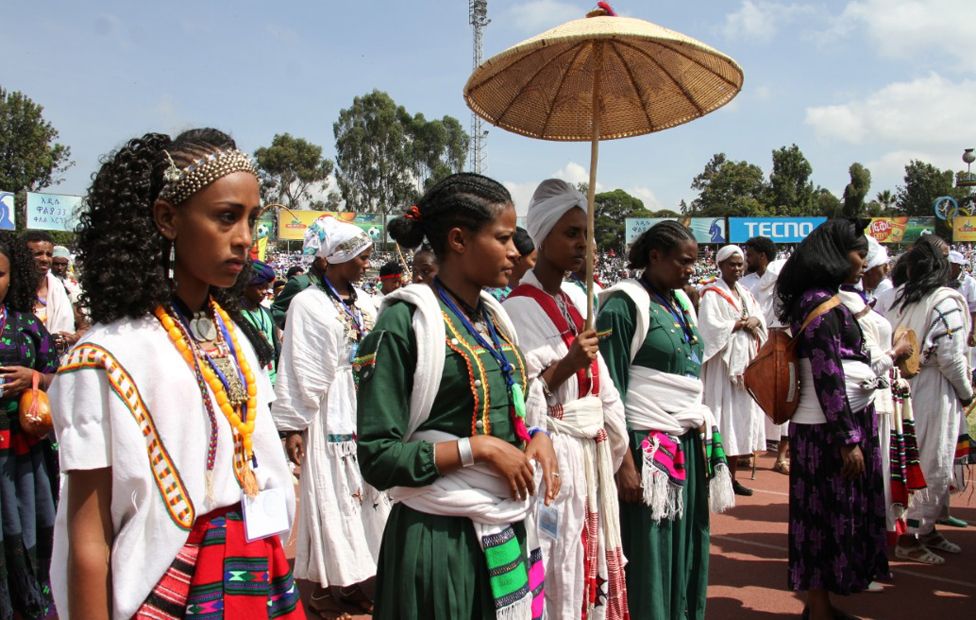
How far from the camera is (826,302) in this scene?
157 inches

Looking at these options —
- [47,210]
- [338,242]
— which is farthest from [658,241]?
[47,210]

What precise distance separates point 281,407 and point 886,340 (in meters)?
3.99

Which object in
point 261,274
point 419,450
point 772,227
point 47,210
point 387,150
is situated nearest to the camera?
point 419,450

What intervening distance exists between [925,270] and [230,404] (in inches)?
214

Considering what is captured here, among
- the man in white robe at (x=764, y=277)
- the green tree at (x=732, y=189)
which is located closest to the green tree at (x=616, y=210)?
the green tree at (x=732, y=189)

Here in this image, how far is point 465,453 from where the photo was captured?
210cm

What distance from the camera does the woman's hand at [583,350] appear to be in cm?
288

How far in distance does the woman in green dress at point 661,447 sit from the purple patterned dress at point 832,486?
2.40 ft

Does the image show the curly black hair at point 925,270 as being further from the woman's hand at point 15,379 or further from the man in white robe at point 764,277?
the woman's hand at point 15,379

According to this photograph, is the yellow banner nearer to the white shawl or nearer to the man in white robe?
the man in white robe

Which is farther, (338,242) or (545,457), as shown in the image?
(338,242)

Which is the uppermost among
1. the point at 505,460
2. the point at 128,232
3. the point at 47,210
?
the point at 47,210

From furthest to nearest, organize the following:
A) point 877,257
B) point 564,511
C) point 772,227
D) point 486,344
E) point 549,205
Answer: point 772,227, point 877,257, point 549,205, point 564,511, point 486,344

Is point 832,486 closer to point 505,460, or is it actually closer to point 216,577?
point 505,460
